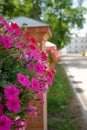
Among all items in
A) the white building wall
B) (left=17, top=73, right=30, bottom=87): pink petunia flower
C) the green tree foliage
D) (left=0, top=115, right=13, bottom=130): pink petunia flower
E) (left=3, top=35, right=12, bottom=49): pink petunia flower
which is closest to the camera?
(left=0, top=115, right=13, bottom=130): pink petunia flower

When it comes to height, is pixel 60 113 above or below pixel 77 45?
above

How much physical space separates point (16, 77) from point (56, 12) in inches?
1589

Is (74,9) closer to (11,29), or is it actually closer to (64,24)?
(64,24)

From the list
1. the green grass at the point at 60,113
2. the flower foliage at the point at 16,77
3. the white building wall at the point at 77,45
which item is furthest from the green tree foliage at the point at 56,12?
the white building wall at the point at 77,45

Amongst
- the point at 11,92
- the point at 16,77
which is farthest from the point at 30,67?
the point at 11,92

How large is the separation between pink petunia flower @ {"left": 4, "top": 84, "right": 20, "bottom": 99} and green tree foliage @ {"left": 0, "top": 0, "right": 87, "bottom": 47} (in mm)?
33740

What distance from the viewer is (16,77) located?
238cm

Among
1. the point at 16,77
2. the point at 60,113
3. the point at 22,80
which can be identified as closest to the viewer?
the point at 22,80

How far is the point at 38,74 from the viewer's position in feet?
8.73

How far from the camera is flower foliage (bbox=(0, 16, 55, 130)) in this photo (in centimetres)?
213

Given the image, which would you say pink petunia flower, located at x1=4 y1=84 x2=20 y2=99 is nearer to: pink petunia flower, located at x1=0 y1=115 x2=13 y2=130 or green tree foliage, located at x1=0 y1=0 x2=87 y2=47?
pink petunia flower, located at x1=0 y1=115 x2=13 y2=130

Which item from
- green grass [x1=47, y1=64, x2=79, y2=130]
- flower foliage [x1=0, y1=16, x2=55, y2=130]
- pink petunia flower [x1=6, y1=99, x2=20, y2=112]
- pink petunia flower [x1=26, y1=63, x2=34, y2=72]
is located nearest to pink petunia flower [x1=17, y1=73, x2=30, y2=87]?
flower foliage [x1=0, y1=16, x2=55, y2=130]

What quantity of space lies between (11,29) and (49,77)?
508 mm

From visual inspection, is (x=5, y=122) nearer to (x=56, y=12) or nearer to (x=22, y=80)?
(x=22, y=80)
